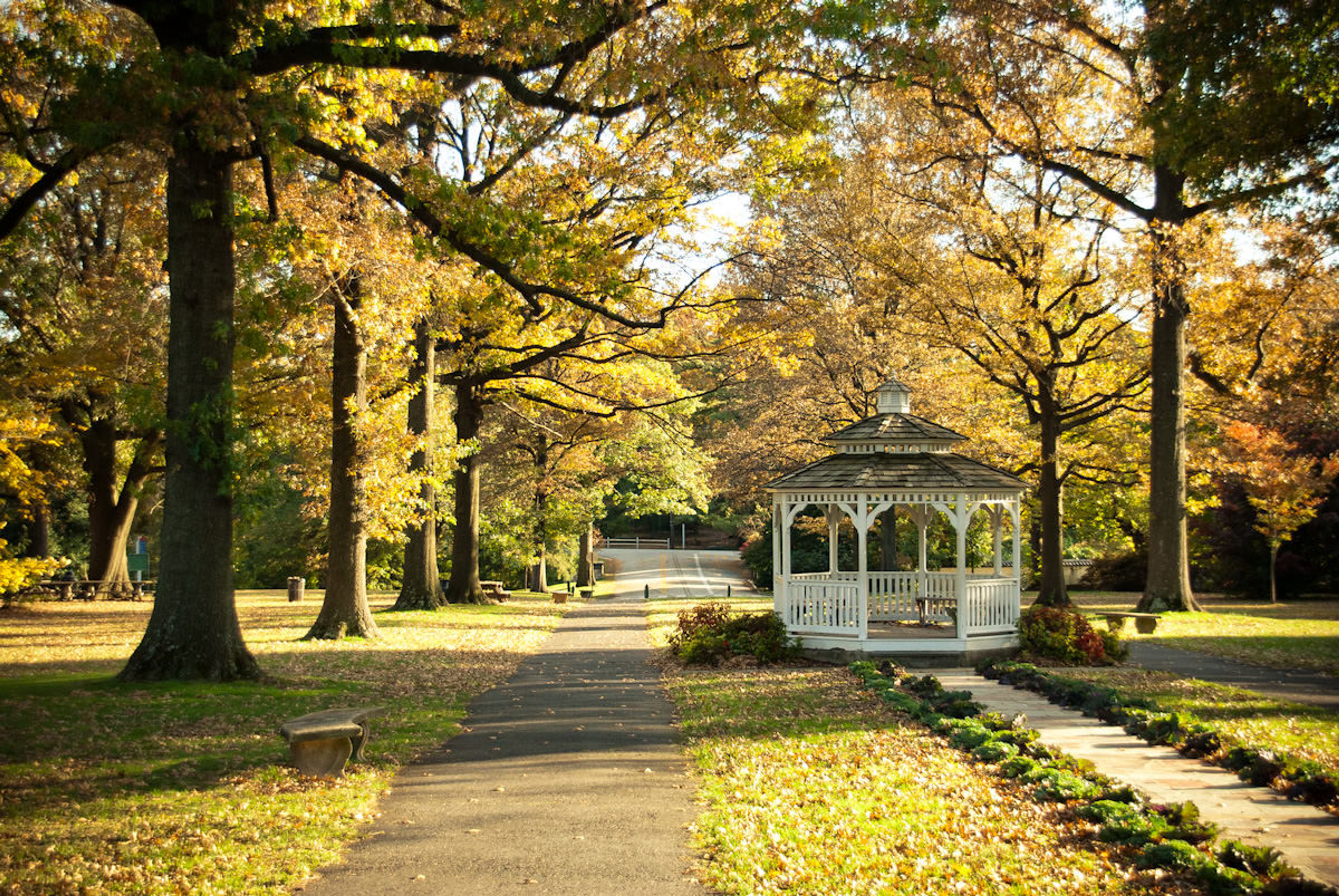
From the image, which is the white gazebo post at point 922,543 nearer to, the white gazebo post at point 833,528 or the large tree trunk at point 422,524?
the white gazebo post at point 833,528

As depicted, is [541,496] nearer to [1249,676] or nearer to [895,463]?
[895,463]

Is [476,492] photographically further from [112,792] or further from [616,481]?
[112,792]

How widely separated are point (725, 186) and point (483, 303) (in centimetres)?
659

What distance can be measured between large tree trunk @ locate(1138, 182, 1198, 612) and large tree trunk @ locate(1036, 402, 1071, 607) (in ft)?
7.03

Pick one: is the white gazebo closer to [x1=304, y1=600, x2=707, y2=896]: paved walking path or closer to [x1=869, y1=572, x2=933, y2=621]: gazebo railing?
[x1=869, y1=572, x2=933, y2=621]: gazebo railing

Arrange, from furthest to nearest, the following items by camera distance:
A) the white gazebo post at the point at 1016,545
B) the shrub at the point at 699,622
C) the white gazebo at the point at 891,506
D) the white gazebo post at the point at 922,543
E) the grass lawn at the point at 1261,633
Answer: the white gazebo post at the point at 922,543 → the white gazebo post at the point at 1016,545 → the shrub at the point at 699,622 → the grass lawn at the point at 1261,633 → the white gazebo at the point at 891,506

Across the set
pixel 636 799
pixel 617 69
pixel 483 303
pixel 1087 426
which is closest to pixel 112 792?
pixel 636 799

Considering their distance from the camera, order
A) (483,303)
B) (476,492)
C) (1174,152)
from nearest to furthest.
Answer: (1174,152) → (483,303) → (476,492)

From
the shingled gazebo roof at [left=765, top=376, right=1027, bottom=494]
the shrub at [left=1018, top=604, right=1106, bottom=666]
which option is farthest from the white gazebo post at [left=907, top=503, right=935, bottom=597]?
the shrub at [left=1018, top=604, right=1106, bottom=666]

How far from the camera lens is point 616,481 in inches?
1629

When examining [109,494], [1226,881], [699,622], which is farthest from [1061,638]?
[109,494]

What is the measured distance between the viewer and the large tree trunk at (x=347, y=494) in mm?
17266

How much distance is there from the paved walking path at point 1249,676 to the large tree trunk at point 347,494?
44.1 feet

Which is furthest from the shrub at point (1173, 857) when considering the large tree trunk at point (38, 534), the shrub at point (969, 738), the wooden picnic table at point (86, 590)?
the wooden picnic table at point (86, 590)
